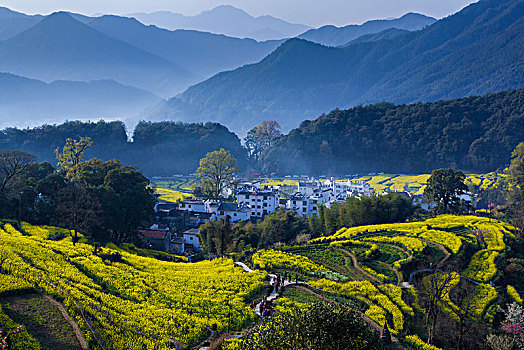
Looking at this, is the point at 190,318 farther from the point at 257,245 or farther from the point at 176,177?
the point at 176,177

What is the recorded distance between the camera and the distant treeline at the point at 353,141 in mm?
99625

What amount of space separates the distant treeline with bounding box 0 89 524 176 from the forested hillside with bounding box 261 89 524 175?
192 mm

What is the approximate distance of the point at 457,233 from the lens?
4006 centimetres

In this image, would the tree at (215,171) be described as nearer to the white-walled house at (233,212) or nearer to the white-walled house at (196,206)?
the white-walled house at (196,206)

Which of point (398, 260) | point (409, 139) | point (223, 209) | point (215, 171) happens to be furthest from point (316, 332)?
point (409, 139)

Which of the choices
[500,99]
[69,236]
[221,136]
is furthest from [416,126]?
[69,236]

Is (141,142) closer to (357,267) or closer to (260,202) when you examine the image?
(260,202)

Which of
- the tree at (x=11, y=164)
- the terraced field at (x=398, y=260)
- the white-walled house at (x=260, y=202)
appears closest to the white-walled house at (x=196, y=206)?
the white-walled house at (x=260, y=202)

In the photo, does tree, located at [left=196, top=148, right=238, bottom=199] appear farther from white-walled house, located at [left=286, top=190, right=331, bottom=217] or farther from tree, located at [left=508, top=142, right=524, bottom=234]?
tree, located at [left=508, top=142, right=524, bottom=234]

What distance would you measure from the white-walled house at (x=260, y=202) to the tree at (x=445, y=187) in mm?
21197

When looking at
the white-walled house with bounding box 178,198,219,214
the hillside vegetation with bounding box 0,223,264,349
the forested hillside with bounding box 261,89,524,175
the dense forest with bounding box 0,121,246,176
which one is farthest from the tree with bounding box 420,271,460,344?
the dense forest with bounding box 0,121,246,176

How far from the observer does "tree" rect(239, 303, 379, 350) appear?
14399 mm

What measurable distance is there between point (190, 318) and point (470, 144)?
95.1 meters

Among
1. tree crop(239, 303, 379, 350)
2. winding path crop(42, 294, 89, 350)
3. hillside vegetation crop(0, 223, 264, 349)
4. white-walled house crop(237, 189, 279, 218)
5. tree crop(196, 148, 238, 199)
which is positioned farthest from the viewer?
tree crop(196, 148, 238, 199)
